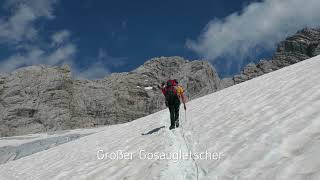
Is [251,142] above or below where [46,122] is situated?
below

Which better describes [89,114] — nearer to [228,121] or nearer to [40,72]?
[40,72]

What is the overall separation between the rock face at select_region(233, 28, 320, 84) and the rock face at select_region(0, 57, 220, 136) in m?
16.9

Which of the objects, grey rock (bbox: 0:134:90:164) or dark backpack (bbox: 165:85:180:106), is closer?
dark backpack (bbox: 165:85:180:106)

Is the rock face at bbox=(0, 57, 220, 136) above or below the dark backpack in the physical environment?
above

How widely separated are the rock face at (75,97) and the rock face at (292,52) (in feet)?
55.3

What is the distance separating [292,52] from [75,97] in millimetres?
84590

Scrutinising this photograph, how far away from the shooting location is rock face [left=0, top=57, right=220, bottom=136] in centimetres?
9281

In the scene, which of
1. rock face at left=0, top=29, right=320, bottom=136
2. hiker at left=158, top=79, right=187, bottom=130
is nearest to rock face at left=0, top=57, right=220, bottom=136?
rock face at left=0, top=29, right=320, bottom=136

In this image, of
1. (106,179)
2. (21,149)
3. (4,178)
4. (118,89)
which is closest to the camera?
(106,179)

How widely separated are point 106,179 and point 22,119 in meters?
87.8

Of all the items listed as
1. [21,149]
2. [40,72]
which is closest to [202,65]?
[40,72]

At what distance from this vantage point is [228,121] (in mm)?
10953

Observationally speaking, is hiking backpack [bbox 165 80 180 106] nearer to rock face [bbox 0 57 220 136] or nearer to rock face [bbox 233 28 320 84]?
rock face [bbox 0 57 220 136]

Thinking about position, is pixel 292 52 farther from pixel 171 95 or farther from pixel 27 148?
pixel 171 95
